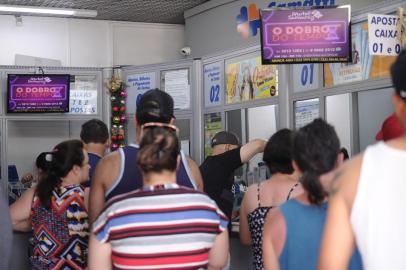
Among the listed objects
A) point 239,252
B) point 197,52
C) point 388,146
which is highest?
point 197,52

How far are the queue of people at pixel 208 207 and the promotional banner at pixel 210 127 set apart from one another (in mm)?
3366

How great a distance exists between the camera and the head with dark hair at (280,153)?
2.49 metres

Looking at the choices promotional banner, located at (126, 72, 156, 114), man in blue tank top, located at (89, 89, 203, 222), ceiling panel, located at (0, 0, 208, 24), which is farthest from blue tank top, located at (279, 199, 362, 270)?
ceiling panel, located at (0, 0, 208, 24)

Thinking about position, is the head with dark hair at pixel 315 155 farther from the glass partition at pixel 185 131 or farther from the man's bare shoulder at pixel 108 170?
the glass partition at pixel 185 131

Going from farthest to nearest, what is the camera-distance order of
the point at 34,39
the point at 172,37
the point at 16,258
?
the point at 172,37 → the point at 34,39 → the point at 16,258

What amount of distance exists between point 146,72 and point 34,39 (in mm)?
3570

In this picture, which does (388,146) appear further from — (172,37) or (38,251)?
(172,37)

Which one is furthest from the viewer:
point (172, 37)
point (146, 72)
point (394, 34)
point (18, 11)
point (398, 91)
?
point (172, 37)

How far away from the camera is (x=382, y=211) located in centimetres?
145

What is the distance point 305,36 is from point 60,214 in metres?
2.44

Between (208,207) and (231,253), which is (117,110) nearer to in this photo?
(231,253)

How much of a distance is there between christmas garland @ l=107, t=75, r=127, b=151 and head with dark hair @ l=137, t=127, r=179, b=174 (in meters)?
5.74

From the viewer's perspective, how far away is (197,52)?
10891mm

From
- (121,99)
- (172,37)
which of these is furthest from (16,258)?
(172,37)
